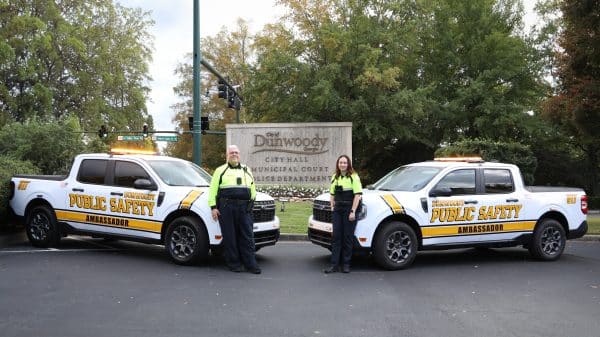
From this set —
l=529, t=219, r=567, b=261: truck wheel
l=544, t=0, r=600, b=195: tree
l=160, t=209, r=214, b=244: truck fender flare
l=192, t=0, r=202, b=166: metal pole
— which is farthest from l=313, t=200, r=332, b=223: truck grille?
l=544, t=0, r=600, b=195: tree

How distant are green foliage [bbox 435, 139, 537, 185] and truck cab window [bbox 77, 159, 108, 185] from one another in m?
14.9

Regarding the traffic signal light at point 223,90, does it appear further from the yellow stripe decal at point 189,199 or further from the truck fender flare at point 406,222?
the truck fender flare at point 406,222

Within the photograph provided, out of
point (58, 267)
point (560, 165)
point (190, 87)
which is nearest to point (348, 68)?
point (560, 165)

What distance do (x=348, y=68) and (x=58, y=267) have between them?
2795cm

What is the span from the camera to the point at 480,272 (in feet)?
27.5

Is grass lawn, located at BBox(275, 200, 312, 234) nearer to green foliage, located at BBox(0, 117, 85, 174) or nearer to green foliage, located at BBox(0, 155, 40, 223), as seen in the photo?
green foliage, located at BBox(0, 155, 40, 223)

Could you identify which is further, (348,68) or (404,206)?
(348,68)

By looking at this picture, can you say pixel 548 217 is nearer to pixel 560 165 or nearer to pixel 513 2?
pixel 560 165

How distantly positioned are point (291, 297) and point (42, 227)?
569cm

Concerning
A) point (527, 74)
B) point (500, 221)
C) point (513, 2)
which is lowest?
point (500, 221)

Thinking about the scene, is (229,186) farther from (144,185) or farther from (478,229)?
(478,229)

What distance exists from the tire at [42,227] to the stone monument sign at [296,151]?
43.4ft

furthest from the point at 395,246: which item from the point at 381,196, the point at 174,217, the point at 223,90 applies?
the point at 223,90

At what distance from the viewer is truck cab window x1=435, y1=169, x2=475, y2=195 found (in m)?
8.83
